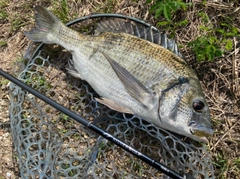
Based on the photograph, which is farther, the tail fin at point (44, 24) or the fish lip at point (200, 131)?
the tail fin at point (44, 24)

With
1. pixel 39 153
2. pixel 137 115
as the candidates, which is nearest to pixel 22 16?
pixel 39 153

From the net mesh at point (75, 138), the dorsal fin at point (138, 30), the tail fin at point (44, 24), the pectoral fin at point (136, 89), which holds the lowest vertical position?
the net mesh at point (75, 138)

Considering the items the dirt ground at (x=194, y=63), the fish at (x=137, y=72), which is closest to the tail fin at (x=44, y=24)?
the fish at (x=137, y=72)

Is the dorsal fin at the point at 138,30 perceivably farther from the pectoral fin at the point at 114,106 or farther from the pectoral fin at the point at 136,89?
the pectoral fin at the point at 114,106

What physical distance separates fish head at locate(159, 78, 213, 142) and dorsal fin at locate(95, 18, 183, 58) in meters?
0.42

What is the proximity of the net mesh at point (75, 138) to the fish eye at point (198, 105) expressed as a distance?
40 centimetres

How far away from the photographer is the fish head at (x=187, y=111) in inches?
108

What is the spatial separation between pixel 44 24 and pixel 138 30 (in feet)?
3.15

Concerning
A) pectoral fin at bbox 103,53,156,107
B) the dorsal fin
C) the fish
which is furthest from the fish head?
the dorsal fin

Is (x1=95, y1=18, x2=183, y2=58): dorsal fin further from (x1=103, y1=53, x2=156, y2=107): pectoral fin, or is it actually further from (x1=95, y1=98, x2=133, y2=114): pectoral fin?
(x1=95, y1=98, x2=133, y2=114): pectoral fin

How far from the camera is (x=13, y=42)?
3922mm

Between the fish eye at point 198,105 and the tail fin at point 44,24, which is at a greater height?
the tail fin at point 44,24

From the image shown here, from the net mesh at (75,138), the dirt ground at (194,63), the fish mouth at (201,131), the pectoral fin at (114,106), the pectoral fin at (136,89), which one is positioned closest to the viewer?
the fish mouth at (201,131)

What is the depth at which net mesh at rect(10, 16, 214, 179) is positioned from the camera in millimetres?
3150
